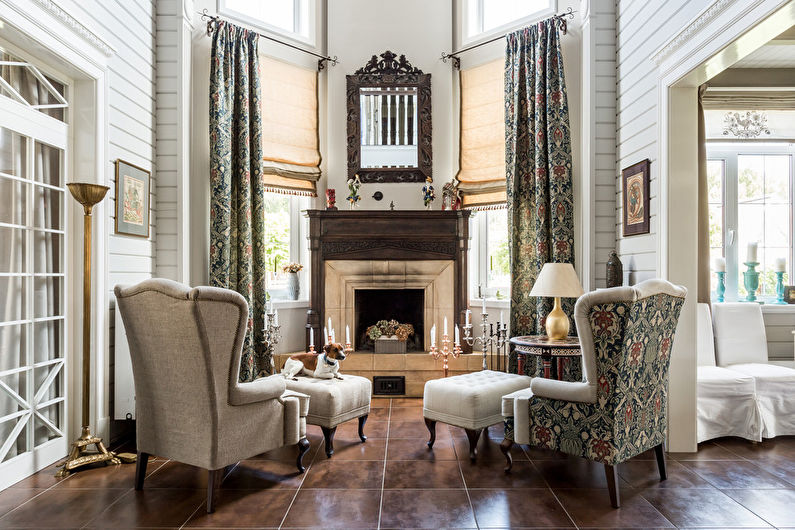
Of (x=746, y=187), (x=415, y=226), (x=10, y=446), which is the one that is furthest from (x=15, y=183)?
(x=746, y=187)

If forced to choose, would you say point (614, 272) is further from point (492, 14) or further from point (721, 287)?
point (492, 14)

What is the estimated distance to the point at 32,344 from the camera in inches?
116

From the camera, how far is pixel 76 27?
3.05 meters

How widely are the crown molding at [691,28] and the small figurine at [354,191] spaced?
9.50 ft

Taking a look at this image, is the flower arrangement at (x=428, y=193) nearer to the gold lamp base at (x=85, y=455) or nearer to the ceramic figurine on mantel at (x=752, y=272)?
the ceramic figurine on mantel at (x=752, y=272)

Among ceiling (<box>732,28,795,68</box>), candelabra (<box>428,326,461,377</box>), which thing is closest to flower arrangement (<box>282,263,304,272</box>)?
candelabra (<box>428,326,461,377</box>)

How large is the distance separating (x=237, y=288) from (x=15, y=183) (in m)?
1.96

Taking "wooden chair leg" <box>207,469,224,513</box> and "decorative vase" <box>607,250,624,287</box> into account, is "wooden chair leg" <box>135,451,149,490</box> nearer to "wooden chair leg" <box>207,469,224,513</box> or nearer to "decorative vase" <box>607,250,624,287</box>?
"wooden chair leg" <box>207,469,224,513</box>

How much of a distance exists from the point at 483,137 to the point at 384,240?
4.77ft

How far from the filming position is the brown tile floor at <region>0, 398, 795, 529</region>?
2395mm

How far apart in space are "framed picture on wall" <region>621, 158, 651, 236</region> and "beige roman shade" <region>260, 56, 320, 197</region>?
3.00 m

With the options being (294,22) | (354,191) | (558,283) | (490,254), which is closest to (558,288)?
(558,283)

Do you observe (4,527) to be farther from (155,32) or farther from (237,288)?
(155,32)

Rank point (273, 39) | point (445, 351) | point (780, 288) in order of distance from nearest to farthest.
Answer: point (780, 288) < point (445, 351) < point (273, 39)
